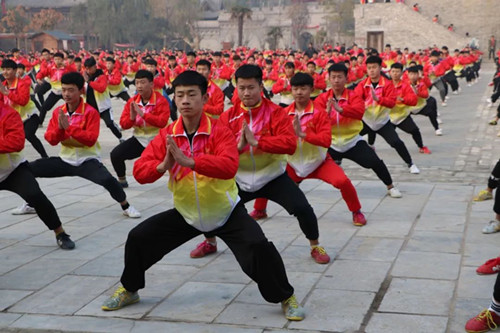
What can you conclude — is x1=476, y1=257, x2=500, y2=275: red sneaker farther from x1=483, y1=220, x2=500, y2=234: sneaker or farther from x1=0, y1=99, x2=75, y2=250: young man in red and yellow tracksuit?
x1=0, y1=99, x2=75, y2=250: young man in red and yellow tracksuit

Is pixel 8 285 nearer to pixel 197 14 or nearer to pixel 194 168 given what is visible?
pixel 194 168

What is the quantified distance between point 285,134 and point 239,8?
63057 millimetres

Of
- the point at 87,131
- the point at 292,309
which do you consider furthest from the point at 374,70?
the point at 292,309

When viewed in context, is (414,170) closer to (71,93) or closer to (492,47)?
(71,93)

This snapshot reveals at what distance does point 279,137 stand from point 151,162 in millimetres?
1398

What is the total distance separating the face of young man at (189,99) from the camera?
4605 mm

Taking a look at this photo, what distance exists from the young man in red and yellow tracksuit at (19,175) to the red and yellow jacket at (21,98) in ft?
13.3

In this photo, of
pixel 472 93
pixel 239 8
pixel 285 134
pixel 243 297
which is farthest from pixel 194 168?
pixel 239 8

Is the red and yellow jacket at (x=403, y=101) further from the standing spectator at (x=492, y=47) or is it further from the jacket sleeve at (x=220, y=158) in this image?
the standing spectator at (x=492, y=47)

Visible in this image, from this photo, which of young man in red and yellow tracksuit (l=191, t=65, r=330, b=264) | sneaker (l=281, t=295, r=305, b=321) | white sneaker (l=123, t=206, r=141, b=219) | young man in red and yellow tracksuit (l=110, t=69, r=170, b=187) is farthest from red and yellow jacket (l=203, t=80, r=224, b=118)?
sneaker (l=281, t=295, r=305, b=321)

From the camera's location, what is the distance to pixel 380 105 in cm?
988

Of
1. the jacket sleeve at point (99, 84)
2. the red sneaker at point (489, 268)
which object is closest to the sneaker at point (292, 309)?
the red sneaker at point (489, 268)

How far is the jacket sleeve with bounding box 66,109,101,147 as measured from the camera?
7.02m

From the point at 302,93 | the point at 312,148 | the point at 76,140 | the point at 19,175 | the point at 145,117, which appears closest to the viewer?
the point at 19,175
